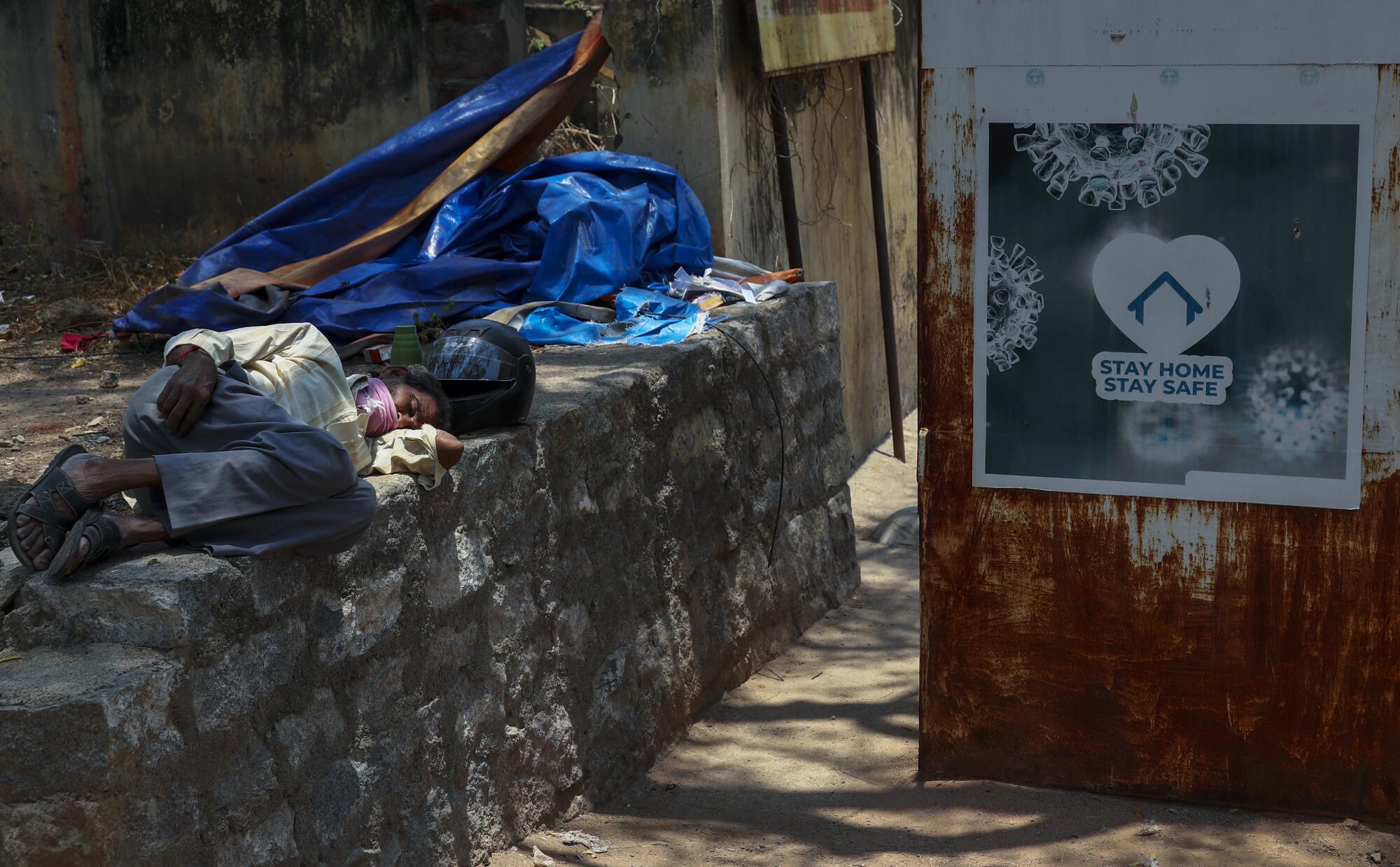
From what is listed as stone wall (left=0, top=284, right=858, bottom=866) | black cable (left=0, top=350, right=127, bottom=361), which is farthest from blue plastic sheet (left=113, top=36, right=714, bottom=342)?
stone wall (left=0, top=284, right=858, bottom=866)

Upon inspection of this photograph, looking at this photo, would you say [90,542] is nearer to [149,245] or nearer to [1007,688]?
[1007,688]

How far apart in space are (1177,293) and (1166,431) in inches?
13.8

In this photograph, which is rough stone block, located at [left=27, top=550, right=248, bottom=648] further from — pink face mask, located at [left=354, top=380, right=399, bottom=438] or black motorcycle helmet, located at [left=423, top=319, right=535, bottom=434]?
black motorcycle helmet, located at [left=423, top=319, right=535, bottom=434]

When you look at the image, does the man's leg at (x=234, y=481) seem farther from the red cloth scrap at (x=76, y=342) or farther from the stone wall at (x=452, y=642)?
the red cloth scrap at (x=76, y=342)

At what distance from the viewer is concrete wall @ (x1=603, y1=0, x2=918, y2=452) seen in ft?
19.4

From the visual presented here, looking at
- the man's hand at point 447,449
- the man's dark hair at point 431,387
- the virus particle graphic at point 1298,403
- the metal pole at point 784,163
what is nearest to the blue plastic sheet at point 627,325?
the man's dark hair at point 431,387

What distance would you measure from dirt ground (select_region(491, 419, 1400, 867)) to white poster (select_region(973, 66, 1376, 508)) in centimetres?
87

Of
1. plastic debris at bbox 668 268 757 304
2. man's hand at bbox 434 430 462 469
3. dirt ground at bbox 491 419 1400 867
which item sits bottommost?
dirt ground at bbox 491 419 1400 867

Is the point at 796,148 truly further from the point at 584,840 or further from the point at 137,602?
the point at 137,602

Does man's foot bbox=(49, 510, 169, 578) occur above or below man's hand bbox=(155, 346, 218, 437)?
below

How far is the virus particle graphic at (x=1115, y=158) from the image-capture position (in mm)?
3299

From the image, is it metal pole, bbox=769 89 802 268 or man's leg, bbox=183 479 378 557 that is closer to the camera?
man's leg, bbox=183 479 378 557

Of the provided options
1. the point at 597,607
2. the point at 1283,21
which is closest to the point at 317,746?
the point at 597,607

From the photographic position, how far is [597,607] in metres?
3.87
